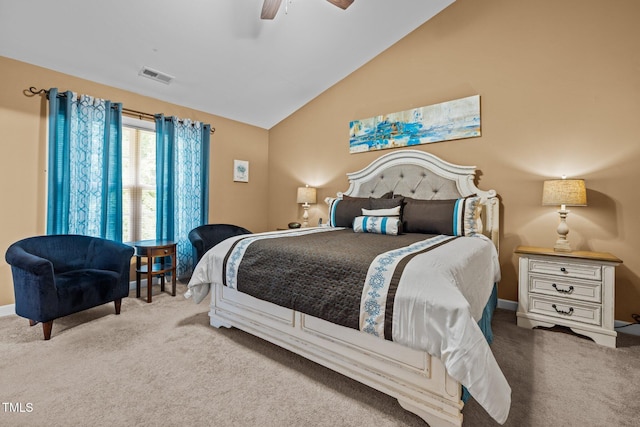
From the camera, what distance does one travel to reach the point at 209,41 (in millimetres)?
3039

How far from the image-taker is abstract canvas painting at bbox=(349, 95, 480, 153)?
3.21m

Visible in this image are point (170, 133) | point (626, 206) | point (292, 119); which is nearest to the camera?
point (626, 206)

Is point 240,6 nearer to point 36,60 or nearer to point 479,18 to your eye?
point 36,60

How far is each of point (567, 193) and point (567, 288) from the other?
2.52 ft

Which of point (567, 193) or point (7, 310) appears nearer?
point (567, 193)

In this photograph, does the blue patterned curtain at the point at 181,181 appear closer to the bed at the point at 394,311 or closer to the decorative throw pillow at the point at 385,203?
the bed at the point at 394,311

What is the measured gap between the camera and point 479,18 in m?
3.16

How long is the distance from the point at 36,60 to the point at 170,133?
1.32 m

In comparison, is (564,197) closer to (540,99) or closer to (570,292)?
(570,292)

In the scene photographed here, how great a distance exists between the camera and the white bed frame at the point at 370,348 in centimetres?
135

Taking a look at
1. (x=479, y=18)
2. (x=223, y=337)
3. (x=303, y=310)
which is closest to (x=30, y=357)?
(x=223, y=337)

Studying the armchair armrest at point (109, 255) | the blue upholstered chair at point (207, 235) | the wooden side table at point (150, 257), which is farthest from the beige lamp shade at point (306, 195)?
the armchair armrest at point (109, 255)

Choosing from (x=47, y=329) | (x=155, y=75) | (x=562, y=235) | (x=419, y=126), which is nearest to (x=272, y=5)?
(x=155, y=75)

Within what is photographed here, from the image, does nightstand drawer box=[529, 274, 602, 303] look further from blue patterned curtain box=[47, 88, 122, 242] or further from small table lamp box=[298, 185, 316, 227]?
blue patterned curtain box=[47, 88, 122, 242]
